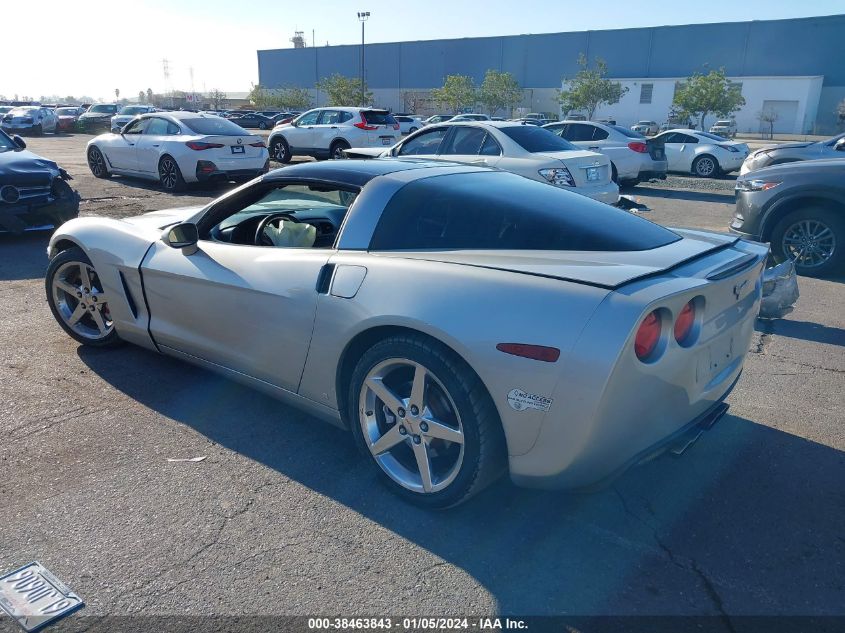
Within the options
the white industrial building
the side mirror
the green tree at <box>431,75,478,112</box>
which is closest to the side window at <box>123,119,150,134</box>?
the side mirror

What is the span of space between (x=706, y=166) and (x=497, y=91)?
4529 centimetres

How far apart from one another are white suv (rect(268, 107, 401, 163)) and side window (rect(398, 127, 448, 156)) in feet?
24.9

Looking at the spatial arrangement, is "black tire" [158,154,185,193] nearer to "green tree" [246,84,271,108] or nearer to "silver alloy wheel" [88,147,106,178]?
"silver alloy wheel" [88,147,106,178]

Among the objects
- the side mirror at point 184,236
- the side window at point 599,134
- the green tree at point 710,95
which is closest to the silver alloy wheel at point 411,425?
the side mirror at point 184,236

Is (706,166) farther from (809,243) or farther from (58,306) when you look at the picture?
(58,306)

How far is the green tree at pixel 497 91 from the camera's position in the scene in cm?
6144

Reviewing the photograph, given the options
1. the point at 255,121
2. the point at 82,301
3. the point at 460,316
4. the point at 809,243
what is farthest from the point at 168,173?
the point at 255,121

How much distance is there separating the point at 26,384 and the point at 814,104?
68281 millimetres

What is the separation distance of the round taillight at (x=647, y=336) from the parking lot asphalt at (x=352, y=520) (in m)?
0.84

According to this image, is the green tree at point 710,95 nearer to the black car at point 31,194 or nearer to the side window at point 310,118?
the side window at point 310,118

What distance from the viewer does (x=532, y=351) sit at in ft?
8.07

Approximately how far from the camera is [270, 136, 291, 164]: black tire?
776 inches

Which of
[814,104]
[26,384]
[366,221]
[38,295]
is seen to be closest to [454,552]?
[366,221]

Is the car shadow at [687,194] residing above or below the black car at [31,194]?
below
